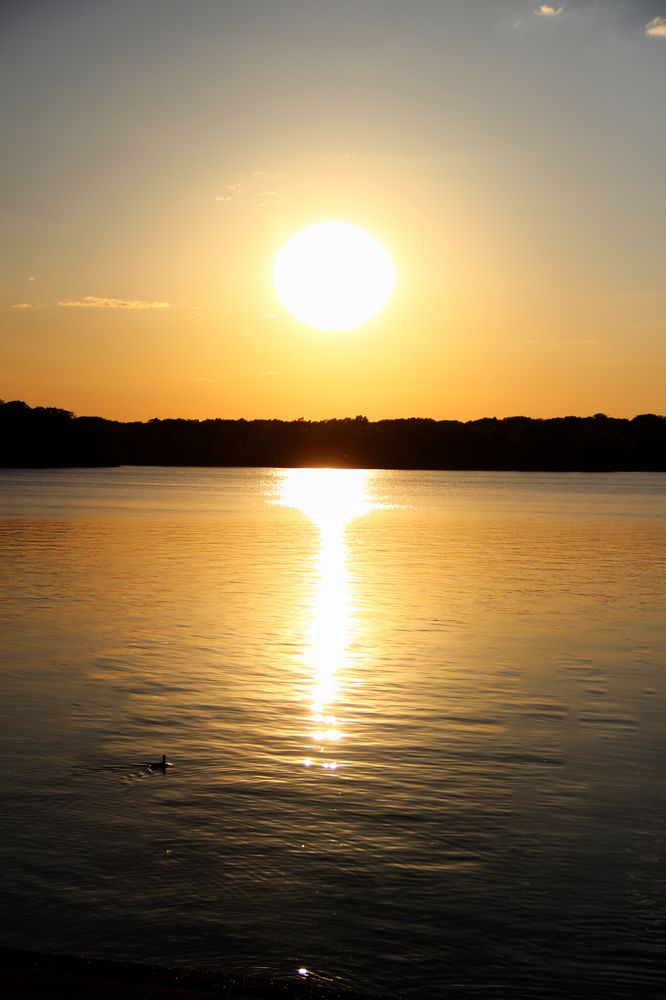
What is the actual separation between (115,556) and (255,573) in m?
10.6

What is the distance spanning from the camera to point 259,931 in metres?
10.0

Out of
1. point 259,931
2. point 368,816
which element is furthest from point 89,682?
point 259,931

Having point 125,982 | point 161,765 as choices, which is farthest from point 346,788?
point 125,982

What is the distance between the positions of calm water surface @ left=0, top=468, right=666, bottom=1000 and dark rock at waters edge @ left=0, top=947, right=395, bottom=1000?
3.01 ft

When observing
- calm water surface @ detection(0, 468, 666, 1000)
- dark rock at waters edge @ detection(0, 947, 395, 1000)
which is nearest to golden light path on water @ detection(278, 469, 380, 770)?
calm water surface @ detection(0, 468, 666, 1000)

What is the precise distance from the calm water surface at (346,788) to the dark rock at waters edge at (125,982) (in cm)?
92

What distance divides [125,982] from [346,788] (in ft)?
22.8

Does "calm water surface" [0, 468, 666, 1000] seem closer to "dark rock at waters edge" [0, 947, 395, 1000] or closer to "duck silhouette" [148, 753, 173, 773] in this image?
"duck silhouette" [148, 753, 173, 773]

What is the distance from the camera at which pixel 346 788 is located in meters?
14.7

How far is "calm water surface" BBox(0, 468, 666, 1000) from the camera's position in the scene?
9875 mm

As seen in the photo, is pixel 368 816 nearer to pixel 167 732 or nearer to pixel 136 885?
pixel 136 885

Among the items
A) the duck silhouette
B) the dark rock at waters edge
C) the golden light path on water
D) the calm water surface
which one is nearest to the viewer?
the dark rock at waters edge

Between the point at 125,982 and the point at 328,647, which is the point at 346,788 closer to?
the point at 125,982

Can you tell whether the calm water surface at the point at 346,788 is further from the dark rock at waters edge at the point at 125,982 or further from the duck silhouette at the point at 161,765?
the dark rock at waters edge at the point at 125,982
